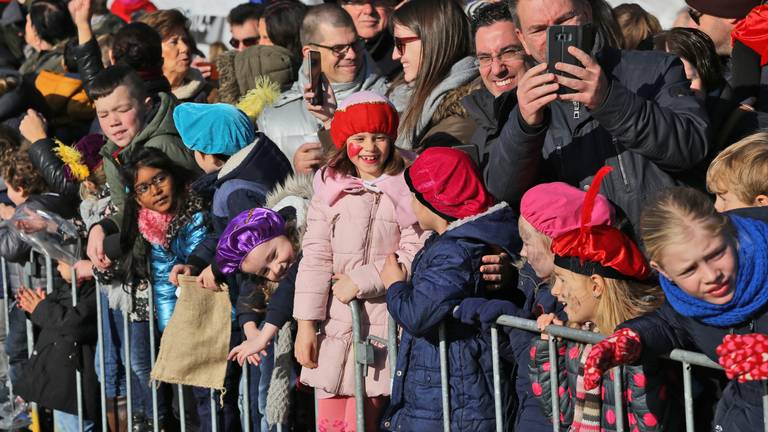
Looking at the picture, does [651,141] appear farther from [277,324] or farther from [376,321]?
[277,324]

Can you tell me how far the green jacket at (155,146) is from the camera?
6.49 meters

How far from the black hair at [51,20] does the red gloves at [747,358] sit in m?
7.65

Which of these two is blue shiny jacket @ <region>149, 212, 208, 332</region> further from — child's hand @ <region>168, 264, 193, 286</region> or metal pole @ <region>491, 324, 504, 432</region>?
metal pole @ <region>491, 324, 504, 432</region>

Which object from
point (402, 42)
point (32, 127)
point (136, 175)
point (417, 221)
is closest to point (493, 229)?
point (417, 221)

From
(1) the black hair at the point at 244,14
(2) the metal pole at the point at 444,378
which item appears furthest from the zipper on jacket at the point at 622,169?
(1) the black hair at the point at 244,14

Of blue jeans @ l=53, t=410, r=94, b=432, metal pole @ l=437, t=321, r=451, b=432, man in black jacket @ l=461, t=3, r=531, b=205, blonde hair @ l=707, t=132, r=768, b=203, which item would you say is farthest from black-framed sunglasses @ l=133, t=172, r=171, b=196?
blonde hair @ l=707, t=132, r=768, b=203

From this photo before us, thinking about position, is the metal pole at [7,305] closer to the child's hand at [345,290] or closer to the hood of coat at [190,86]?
the hood of coat at [190,86]

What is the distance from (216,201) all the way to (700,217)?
3.00 meters

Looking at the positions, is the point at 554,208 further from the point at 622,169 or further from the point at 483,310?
the point at 483,310

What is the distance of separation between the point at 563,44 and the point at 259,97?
3.77m

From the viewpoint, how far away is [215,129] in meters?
5.87

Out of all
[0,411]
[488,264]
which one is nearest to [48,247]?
[0,411]

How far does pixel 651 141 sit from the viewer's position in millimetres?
3604

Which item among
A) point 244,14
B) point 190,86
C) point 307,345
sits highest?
point 244,14
